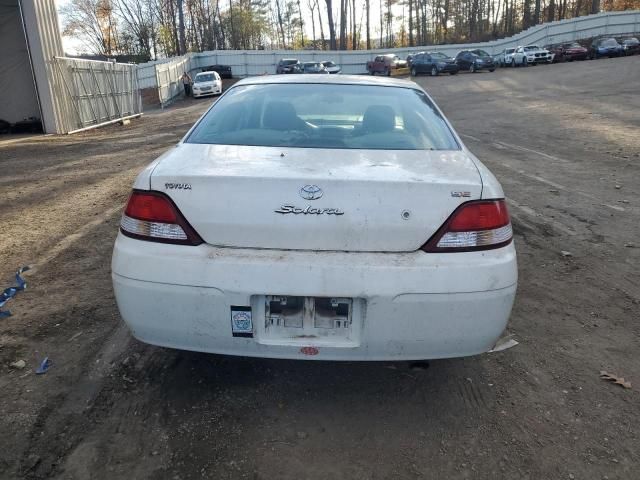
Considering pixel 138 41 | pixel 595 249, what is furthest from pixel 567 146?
pixel 138 41

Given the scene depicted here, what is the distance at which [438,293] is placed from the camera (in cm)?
231

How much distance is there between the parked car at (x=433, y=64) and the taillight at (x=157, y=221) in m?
36.3

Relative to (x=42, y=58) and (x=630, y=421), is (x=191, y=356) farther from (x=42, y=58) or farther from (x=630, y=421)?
(x=42, y=58)

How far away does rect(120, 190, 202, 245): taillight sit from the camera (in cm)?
240

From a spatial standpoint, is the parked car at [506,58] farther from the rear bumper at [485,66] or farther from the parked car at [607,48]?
the parked car at [607,48]

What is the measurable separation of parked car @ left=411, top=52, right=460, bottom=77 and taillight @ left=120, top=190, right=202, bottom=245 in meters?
36.3

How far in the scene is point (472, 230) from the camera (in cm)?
241

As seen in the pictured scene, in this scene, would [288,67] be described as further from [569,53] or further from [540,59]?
[569,53]

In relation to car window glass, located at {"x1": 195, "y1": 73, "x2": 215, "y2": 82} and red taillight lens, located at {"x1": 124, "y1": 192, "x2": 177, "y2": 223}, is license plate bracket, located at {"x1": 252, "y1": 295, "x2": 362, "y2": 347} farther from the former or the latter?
car window glass, located at {"x1": 195, "y1": 73, "x2": 215, "y2": 82}

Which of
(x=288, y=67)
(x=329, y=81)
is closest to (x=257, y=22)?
(x=288, y=67)

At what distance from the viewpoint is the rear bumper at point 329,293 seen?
89.8 inches

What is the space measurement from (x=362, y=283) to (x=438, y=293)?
33 centimetres

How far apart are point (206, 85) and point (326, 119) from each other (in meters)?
30.6

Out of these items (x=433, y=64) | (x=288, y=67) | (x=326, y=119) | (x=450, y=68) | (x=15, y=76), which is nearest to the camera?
(x=326, y=119)
